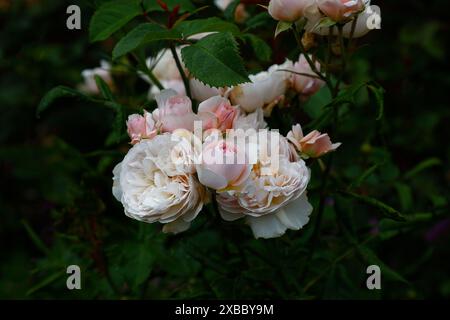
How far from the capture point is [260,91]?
0.87m

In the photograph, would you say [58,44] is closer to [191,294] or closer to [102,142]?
[102,142]

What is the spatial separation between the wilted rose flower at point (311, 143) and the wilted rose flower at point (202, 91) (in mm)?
137

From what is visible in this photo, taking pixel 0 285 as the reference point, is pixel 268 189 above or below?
above

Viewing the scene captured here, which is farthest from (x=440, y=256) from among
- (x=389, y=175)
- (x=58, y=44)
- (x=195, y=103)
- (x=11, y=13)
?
(x=11, y=13)

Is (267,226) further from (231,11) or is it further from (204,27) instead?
(231,11)

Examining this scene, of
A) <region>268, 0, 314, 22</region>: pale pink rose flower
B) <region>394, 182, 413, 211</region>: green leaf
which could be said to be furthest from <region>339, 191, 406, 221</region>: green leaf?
<region>394, 182, 413, 211</region>: green leaf

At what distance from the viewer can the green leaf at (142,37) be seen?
2.66ft

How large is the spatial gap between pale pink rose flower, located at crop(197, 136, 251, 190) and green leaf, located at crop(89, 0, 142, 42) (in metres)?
0.26

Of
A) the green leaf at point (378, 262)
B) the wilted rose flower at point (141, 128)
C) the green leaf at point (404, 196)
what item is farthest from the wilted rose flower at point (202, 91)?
the green leaf at point (404, 196)

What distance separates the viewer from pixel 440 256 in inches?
67.9

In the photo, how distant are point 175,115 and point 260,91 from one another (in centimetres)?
14

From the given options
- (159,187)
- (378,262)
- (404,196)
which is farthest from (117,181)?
(404,196)

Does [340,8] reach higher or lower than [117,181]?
higher
